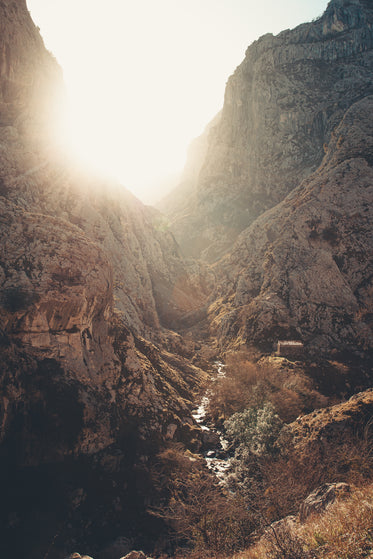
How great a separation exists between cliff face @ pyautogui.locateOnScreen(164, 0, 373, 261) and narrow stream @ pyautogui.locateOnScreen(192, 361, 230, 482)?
56117 millimetres

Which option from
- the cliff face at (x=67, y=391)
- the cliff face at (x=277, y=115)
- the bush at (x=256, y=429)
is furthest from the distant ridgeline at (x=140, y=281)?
the bush at (x=256, y=429)

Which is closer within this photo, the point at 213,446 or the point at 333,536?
the point at 333,536

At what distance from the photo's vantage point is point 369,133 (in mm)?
37938

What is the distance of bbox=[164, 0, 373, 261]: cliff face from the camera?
58.5 metres

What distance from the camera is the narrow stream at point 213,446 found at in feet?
48.4

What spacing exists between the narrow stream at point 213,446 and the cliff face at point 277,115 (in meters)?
56.1

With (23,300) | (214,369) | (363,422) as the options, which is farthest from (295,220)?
(23,300)

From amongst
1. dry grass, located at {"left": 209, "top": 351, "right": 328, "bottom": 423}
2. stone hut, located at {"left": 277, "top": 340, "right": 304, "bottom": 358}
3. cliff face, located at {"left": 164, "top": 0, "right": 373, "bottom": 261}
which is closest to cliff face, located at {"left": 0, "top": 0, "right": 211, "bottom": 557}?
dry grass, located at {"left": 209, "top": 351, "right": 328, "bottom": 423}

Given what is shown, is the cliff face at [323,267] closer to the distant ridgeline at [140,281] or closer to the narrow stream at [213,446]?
the distant ridgeline at [140,281]

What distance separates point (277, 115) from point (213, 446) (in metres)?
72.9

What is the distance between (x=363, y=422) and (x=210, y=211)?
76618mm

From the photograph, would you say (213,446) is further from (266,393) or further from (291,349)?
(291,349)

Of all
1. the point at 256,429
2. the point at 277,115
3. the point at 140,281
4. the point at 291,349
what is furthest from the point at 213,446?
the point at 277,115

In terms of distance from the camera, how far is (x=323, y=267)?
32.2 m
